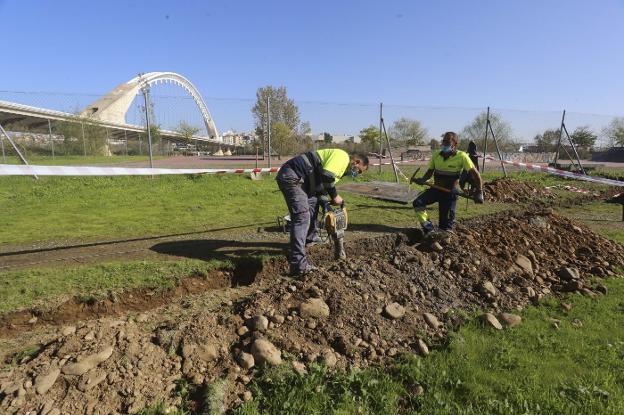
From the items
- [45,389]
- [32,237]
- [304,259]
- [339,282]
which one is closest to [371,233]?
[304,259]

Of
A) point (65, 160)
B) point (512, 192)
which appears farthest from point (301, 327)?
point (65, 160)

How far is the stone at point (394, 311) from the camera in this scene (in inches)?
140

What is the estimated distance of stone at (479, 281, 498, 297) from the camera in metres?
4.21

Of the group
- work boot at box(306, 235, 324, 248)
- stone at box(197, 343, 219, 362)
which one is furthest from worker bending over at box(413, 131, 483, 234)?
stone at box(197, 343, 219, 362)

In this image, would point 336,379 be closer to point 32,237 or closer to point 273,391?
point 273,391

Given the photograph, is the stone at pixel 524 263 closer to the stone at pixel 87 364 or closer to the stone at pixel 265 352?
the stone at pixel 265 352

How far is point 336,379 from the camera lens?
275 centimetres

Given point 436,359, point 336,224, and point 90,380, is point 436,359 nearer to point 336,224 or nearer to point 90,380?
point 336,224

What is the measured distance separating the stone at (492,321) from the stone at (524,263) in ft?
5.01

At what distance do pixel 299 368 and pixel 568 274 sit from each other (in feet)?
12.4

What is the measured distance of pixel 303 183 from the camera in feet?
15.7

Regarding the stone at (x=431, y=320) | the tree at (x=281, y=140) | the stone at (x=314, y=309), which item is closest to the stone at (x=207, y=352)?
the stone at (x=314, y=309)

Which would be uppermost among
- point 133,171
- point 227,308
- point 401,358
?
point 133,171

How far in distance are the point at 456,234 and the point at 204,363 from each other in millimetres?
4027
